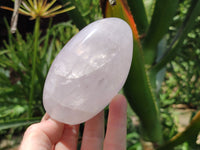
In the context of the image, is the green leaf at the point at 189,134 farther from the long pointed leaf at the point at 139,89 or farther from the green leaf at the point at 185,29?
the green leaf at the point at 185,29

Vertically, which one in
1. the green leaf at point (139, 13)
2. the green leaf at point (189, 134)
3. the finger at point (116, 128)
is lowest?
the green leaf at point (189, 134)

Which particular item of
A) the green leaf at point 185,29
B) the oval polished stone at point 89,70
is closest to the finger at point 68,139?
the oval polished stone at point 89,70

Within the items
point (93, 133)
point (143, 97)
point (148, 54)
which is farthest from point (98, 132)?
point (148, 54)

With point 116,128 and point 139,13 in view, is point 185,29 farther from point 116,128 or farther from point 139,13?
point 116,128

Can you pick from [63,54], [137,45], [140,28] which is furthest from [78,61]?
[140,28]

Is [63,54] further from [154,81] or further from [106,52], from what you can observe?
[154,81]
